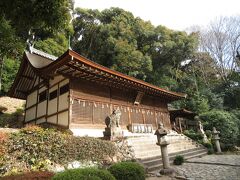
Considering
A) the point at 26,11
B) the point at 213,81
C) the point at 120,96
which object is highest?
the point at 213,81

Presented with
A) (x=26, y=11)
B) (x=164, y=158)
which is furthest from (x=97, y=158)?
(x=26, y=11)

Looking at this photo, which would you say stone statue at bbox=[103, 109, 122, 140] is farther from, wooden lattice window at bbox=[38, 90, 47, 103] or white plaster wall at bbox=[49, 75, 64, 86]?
wooden lattice window at bbox=[38, 90, 47, 103]

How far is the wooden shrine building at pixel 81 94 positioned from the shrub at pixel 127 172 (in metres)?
6.31

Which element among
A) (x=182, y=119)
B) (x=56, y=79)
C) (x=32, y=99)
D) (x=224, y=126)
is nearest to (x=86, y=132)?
(x=56, y=79)

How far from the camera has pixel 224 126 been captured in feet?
60.8

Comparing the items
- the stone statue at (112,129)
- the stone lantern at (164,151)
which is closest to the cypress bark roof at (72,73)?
the stone statue at (112,129)

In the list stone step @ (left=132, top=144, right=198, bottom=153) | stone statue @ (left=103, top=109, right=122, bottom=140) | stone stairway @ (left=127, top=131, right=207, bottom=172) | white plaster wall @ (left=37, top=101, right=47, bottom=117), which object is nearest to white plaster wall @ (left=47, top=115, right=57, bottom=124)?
white plaster wall @ (left=37, top=101, right=47, bottom=117)

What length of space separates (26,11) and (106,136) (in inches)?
269

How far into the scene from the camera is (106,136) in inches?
420

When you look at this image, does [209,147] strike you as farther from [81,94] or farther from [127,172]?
[127,172]

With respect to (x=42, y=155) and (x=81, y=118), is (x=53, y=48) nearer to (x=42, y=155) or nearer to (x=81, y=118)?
(x=81, y=118)

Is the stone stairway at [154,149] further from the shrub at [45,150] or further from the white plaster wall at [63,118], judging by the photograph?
the white plaster wall at [63,118]

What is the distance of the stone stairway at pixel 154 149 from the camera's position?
973 centimetres

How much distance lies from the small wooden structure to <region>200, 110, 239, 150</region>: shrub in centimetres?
316
